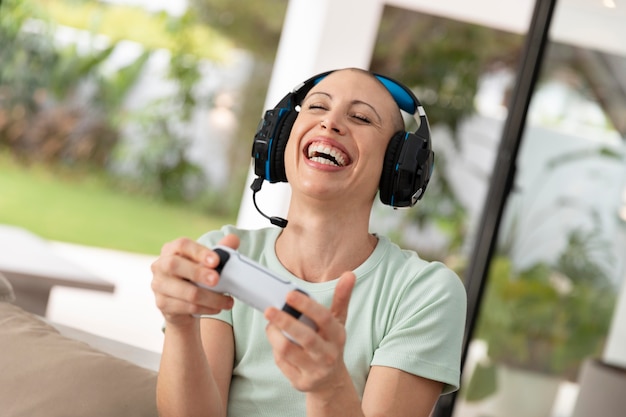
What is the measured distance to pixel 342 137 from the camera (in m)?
1.54

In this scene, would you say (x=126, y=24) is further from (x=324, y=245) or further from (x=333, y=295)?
(x=333, y=295)

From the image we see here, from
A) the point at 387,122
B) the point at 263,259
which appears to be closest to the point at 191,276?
the point at 263,259

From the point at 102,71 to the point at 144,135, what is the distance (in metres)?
0.83

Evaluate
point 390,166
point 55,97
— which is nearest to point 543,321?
point 390,166

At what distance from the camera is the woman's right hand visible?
1133 millimetres

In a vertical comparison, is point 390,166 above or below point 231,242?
above

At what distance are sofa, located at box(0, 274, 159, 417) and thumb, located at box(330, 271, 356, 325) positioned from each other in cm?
51

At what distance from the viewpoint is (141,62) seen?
10.2 metres

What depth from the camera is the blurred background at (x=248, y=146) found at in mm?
3887

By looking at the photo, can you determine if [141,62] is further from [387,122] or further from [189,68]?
[387,122]

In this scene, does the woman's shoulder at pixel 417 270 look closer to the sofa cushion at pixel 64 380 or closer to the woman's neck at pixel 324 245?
the woman's neck at pixel 324 245

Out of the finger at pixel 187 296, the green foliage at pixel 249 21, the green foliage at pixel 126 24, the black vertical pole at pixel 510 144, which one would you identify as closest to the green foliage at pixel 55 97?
the green foliage at pixel 126 24

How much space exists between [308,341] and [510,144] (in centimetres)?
298

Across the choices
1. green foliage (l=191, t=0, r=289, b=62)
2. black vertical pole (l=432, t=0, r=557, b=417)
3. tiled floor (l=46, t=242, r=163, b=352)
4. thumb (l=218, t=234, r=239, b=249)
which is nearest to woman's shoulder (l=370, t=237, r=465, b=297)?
thumb (l=218, t=234, r=239, b=249)
